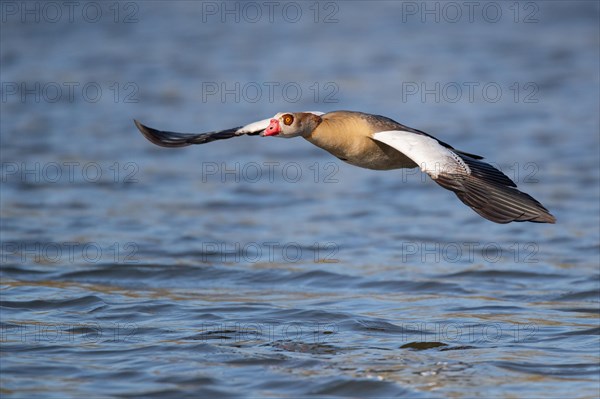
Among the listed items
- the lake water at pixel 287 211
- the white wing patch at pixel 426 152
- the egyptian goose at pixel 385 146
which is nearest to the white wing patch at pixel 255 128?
the egyptian goose at pixel 385 146

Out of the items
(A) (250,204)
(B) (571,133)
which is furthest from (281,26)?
(A) (250,204)

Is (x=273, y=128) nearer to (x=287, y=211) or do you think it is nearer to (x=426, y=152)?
(x=426, y=152)

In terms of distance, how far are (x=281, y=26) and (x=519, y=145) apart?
10543 millimetres

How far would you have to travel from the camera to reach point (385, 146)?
30.4 feet

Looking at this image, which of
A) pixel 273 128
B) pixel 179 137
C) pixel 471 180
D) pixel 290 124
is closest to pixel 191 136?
pixel 179 137

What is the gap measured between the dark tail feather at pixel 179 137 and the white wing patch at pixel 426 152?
1.26m

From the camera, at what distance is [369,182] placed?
52.3 feet

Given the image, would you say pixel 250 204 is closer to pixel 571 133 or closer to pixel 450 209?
pixel 450 209

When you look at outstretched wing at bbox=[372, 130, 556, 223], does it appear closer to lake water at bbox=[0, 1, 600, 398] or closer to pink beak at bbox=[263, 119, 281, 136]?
pink beak at bbox=[263, 119, 281, 136]

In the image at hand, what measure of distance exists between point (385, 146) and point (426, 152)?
3.04 ft

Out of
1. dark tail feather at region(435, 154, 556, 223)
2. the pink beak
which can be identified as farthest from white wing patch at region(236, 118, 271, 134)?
dark tail feather at region(435, 154, 556, 223)

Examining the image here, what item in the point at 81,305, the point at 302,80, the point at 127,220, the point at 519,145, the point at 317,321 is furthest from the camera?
the point at 302,80

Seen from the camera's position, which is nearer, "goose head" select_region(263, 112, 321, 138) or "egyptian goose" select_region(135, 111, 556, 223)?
"egyptian goose" select_region(135, 111, 556, 223)

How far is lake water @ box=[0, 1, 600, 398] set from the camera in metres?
8.31
